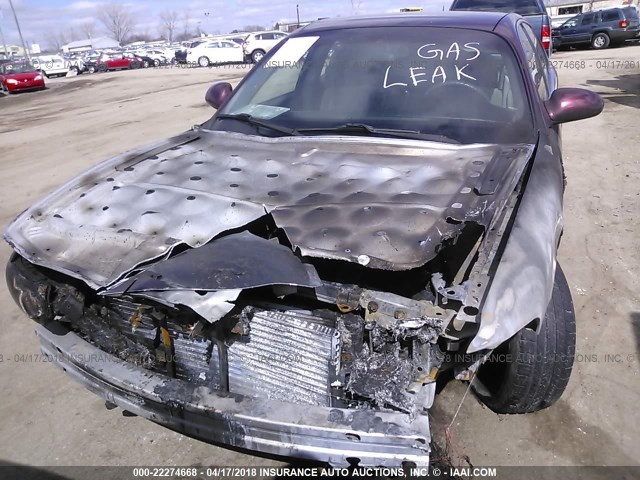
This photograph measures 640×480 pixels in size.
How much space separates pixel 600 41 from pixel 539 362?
70.7 ft

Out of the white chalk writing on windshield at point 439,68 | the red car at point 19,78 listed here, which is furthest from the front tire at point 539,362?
the red car at point 19,78

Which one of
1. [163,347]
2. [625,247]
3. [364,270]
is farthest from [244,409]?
[625,247]

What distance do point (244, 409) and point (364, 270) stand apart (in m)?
0.67

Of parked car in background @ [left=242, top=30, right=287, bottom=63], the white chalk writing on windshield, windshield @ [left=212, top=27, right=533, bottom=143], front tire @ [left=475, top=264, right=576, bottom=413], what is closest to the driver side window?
windshield @ [left=212, top=27, right=533, bottom=143]

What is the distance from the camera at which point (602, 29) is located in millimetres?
18797

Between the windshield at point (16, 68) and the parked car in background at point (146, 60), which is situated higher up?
the windshield at point (16, 68)

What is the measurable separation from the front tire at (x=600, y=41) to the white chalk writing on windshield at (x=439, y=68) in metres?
20.2

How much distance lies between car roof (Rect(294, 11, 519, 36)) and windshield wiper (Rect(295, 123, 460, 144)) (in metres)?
0.88

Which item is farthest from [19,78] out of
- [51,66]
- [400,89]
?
[400,89]

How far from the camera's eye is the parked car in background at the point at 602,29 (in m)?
18.5

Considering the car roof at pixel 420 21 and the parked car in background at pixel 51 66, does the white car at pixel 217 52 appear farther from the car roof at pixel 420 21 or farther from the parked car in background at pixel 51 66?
the car roof at pixel 420 21

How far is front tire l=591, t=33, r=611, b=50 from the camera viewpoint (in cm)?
1906

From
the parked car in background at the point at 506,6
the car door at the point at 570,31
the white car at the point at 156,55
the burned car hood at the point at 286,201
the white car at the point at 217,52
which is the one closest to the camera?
the burned car hood at the point at 286,201

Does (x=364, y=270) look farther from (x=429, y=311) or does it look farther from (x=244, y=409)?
(x=244, y=409)
